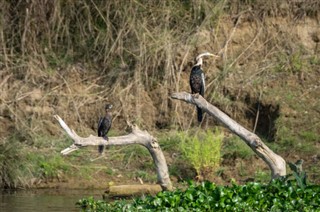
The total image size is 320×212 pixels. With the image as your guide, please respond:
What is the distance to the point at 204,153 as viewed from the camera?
12961 millimetres

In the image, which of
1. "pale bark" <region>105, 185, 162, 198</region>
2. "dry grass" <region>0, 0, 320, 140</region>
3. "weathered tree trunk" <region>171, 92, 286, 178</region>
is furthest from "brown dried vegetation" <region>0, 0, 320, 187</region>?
"weathered tree trunk" <region>171, 92, 286, 178</region>

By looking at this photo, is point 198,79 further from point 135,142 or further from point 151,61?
point 135,142

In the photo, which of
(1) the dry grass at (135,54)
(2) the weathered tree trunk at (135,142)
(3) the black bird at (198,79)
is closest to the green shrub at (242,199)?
(2) the weathered tree trunk at (135,142)

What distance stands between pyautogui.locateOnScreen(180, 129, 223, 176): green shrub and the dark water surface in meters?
1.29

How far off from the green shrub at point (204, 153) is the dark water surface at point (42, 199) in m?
1.29

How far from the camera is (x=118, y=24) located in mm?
15547

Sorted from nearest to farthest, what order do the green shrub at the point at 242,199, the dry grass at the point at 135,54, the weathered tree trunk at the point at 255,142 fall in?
the green shrub at the point at 242,199 → the weathered tree trunk at the point at 255,142 → the dry grass at the point at 135,54

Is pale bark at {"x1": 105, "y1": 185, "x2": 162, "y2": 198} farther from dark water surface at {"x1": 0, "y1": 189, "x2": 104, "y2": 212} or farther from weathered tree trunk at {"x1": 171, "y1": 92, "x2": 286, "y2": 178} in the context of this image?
weathered tree trunk at {"x1": 171, "y1": 92, "x2": 286, "y2": 178}

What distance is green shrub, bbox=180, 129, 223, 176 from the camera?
13.0 m

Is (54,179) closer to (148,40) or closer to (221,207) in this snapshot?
(148,40)

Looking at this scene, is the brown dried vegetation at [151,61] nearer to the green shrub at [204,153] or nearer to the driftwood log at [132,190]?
the green shrub at [204,153]

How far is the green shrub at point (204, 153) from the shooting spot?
13.0 metres

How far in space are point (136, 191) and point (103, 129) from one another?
144cm

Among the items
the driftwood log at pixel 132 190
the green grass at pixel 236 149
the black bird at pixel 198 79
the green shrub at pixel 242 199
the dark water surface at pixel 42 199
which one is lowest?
the dark water surface at pixel 42 199
